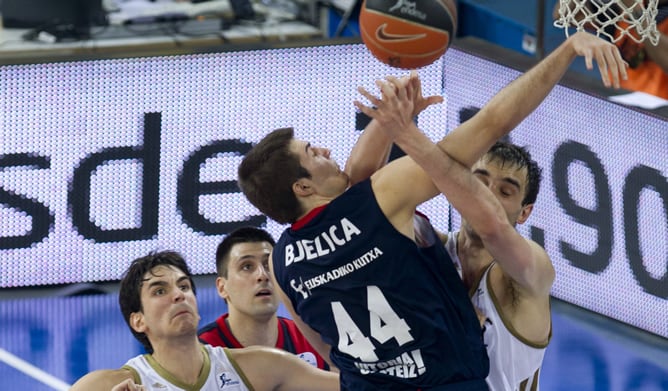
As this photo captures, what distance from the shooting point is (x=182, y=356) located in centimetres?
624

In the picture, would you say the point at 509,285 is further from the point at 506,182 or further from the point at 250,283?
the point at 250,283

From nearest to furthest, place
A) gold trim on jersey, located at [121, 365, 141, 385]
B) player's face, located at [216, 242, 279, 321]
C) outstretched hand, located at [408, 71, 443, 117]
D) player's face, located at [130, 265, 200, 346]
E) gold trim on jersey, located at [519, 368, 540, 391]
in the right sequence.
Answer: outstretched hand, located at [408, 71, 443, 117]
gold trim on jersey, located at [519, 368, 540, 391]
gold trim on jersey, located at [121, 365, 141, 385]
player's face, located at [130, 265, 200, 346]
player's face, located at [216, 242, 279, 321]

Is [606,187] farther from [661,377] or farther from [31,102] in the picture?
[31,102]

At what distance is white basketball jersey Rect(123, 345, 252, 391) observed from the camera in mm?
6160

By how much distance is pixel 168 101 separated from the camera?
9070 mm

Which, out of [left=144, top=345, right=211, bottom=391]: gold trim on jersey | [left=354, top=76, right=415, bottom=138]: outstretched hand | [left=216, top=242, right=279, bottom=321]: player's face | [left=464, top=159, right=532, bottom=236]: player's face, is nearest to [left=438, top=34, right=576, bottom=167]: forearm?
[left=354, top=76, right=415, bottom=138]: outstretched hand

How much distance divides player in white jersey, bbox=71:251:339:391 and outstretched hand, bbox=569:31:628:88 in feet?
7.00

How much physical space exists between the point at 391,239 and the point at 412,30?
1086mm

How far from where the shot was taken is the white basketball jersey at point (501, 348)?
558cm

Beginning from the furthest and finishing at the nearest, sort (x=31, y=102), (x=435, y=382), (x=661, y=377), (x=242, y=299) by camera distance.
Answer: (x=31, y=102), (x=661, y=377), (x=242, y=299), (x=435, y=382)

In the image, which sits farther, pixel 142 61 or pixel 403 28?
pixel 142 61

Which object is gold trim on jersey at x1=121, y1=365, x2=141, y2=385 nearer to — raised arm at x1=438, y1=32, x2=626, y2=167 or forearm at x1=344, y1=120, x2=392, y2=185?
forearm at x1=344, y1=120, x2=392, y2=185

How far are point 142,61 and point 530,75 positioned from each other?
459cm

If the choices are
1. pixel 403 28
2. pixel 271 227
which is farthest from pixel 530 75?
pixel 271 227
